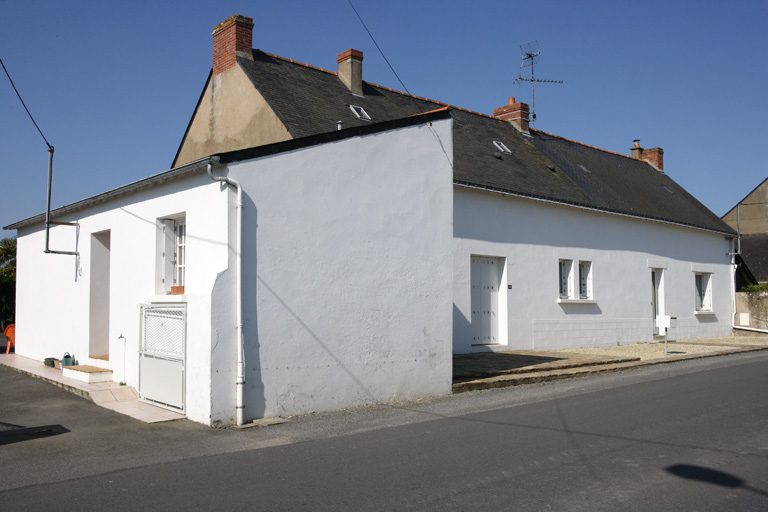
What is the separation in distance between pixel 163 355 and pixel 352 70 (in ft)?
41.4

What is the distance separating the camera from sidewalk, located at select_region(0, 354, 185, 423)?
29.5ft

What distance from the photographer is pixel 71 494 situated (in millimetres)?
5559

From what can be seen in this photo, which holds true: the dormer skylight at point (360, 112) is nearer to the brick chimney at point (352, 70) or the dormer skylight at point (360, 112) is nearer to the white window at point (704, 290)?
the brick chimney at point (352, 70)

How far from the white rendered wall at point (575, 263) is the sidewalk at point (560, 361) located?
635 millimetres

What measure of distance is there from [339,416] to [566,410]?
10.3 ft

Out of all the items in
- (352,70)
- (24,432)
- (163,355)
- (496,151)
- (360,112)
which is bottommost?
(24,432)

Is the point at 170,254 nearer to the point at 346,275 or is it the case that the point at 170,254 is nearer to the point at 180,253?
the point at 180,253

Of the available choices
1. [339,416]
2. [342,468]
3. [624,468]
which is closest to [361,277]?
[339,416]

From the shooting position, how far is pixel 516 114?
23469 mm

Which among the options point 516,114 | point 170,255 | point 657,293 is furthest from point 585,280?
point 170,255

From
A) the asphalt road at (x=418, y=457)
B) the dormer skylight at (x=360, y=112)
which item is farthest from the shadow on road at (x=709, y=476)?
the dormer skylight at (x=360, y=112)

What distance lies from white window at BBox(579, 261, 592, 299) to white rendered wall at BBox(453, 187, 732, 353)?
0.44 ft

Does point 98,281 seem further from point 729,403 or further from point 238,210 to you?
point 729,403

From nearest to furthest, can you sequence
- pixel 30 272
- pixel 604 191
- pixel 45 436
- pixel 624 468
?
pixel 624 468
pixel 45 436
pixel 30 272
pixel 604 191
